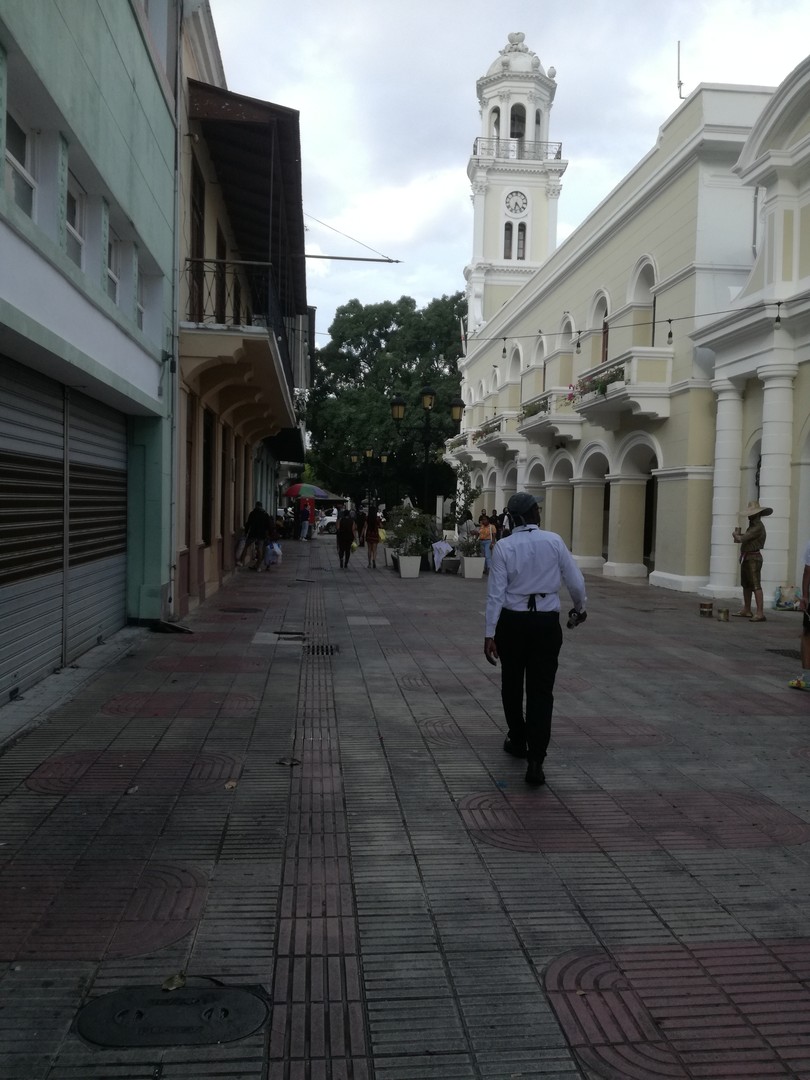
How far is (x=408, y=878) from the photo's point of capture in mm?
4266

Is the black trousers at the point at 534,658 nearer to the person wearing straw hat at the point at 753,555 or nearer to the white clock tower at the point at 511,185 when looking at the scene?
the person wearing straw hat at the point at 753,555

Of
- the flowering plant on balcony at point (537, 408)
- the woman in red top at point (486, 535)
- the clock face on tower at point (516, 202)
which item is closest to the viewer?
the woman in red top at point (486, 535)

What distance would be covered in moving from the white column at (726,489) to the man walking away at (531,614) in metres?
12.4

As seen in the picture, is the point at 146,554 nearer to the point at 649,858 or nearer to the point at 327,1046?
the point at 649,858

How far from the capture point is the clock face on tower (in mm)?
45375

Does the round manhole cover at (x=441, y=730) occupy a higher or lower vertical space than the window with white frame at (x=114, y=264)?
lower

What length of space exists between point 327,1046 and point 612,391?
18449mm

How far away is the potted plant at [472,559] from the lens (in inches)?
862

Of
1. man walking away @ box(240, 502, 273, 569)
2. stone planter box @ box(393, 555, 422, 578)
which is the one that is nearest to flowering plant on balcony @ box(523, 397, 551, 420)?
stone planter box @ box(393, 555, 422, 578)

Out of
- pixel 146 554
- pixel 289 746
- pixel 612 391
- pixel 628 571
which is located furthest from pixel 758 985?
pixel 628 571

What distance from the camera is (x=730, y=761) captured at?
20.7 ft

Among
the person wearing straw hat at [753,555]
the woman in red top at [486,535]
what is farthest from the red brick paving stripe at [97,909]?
the woman in red top at [486,535]

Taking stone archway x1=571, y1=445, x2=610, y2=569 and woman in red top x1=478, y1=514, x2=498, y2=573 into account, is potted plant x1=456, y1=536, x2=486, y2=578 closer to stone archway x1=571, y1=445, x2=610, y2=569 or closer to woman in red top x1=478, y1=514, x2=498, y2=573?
woman in red top x1=478, y1=514, x2=498, y2=573

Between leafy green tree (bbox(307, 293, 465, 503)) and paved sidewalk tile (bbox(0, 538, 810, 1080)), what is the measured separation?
38.8 metres
